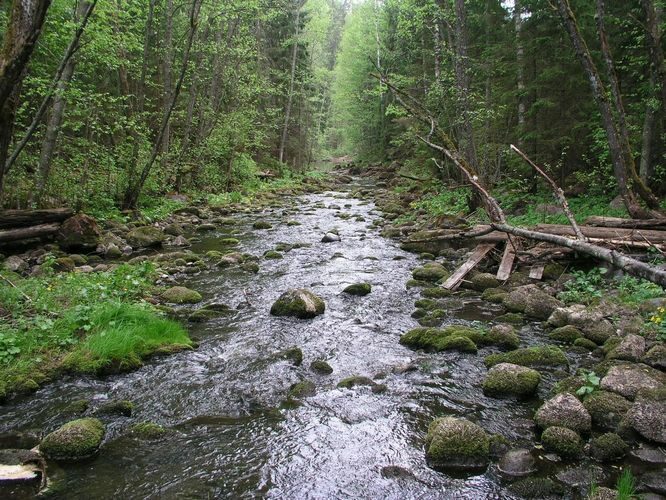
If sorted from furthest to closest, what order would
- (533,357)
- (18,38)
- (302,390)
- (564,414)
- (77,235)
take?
(77,235), (533,357), (302,390), (18,38), (564,414)

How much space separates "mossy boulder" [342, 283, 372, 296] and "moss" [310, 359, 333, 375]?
10.9 feet

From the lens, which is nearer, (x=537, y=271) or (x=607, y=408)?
(x=607, y=408)

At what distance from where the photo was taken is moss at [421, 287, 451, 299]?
908 cm

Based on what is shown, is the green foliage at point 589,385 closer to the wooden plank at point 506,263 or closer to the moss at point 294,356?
the moss at point 294,356

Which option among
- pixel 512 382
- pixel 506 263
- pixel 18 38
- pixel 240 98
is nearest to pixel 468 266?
pixel 506 263

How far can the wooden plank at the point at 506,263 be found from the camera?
31.8 feet

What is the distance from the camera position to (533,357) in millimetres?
5910

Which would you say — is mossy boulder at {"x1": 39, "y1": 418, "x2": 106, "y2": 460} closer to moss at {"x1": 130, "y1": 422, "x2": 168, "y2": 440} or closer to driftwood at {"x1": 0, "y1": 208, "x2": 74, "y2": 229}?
moss at {"x1": 130, "y1": 422, "x2": 168, "y2": 440}

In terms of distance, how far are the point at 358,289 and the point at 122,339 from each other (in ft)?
15.4

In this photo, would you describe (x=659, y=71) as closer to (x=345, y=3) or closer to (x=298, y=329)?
(x=298, y=329)

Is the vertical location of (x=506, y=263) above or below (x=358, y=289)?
above

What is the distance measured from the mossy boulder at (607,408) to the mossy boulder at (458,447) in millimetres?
1182

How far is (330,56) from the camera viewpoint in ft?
224

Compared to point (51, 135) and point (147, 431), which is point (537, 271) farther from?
point (51, 135)
